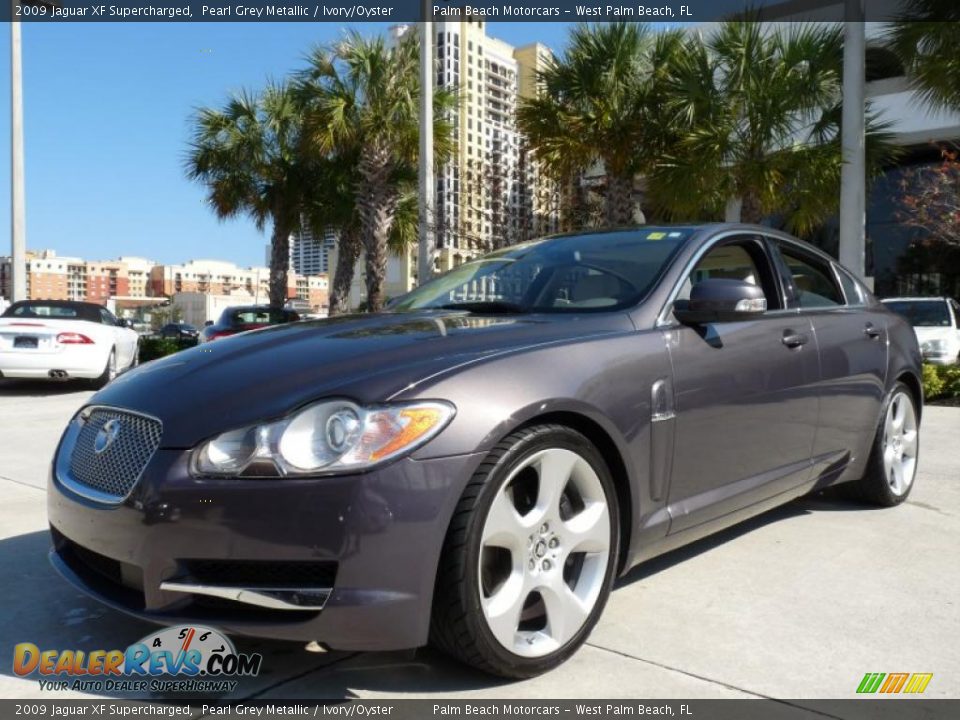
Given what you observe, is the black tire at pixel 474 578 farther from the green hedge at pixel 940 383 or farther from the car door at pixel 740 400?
the green hedge at pixel 940 383

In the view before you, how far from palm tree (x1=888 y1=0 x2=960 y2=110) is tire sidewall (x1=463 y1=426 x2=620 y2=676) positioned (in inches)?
435

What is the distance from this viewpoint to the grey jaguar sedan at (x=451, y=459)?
6.86ft

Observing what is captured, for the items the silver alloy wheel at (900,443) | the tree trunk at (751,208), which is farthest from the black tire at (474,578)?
the tree trunk at (751,208)

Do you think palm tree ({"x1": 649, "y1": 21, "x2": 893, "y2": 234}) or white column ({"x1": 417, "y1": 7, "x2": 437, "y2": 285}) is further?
white column ({"x1": 417, "y1": 7, "x2": 437, "y2": 285})

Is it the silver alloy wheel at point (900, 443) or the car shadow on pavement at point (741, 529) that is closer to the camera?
the car shadow on pavement at point (741, 529)

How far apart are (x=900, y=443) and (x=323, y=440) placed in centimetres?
352

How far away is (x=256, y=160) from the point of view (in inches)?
734

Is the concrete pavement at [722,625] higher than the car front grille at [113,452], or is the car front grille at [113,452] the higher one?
the car front grille at [113,452]

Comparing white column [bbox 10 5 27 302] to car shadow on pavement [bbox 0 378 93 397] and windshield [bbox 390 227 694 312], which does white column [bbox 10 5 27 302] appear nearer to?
car shadow on pavement [bbox 0 378 93 397]

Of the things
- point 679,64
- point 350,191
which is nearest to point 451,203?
point 350,191

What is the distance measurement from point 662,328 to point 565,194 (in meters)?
12.9

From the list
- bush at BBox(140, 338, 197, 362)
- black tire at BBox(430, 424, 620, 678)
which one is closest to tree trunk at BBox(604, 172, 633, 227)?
bush at BBox(140, 338, 197, 362)

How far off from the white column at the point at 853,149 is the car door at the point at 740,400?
8419mm

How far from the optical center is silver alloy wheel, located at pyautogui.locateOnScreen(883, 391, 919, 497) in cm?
432
